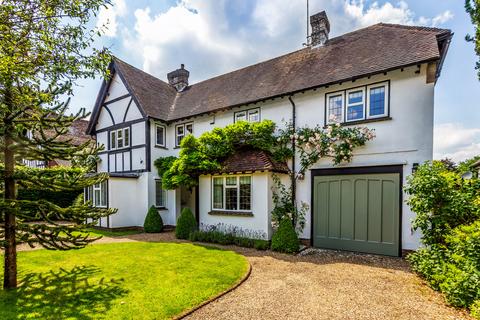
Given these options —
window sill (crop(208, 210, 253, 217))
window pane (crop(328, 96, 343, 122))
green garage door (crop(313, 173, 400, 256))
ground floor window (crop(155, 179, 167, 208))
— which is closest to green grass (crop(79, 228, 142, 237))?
ground floor window (crop(155, 179, 167, 208))

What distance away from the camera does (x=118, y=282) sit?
19.8 ft

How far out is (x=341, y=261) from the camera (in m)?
8.30

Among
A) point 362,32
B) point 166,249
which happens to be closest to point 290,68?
point 362,32

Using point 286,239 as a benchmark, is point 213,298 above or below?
above

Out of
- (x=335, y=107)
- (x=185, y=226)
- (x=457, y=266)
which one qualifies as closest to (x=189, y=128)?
(x=185, y=226)

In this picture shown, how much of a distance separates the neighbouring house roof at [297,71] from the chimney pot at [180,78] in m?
0.47

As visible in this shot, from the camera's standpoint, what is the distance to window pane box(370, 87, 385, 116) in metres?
9.30

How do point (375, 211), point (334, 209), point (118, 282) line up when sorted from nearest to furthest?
point (118, 282) < point (375, 211) < point (334, 209)

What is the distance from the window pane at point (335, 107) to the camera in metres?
10.1

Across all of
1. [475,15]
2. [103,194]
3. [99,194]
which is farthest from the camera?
[99,194]

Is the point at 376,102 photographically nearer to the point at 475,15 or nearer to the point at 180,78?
the point at 475,15

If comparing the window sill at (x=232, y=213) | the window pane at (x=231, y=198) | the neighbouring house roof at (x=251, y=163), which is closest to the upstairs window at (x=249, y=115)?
the neighbouring house roof at (x=251, y=163)

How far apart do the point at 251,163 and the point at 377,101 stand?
5.51 metres

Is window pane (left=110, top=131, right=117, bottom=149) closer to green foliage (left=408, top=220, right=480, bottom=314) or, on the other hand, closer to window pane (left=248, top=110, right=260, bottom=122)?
window pane (left=248, top=110, right=260, bottom=122)
